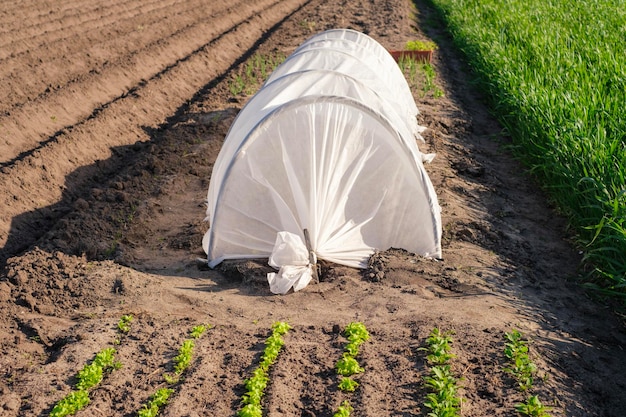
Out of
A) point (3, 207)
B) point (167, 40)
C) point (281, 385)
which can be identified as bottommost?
point (281, 385)

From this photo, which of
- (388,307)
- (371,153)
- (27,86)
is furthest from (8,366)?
(27,86)

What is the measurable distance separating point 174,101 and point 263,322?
6.51 m

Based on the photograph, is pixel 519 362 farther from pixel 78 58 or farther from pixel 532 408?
pixel 78 58

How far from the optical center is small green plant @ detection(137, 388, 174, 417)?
4.09 metres

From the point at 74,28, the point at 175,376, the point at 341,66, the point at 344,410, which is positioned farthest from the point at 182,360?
the point at 74,28

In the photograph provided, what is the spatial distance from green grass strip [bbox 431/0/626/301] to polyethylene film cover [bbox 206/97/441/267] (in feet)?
4.54

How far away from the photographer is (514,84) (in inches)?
363

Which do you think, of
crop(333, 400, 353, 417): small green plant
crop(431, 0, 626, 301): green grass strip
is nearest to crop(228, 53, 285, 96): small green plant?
crop(431, 0, 626, 301): green grass strip

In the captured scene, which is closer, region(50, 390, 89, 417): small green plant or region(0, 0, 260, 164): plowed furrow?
region(50, 390, 89, 417): small green plant

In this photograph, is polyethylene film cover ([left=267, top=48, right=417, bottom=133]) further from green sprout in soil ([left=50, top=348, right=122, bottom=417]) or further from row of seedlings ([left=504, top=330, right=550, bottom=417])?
green sprout in soil ([left=50, top=348, right=122, bottom=417])

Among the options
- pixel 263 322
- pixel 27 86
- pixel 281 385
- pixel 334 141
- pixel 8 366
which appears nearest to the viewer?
pixel 281 385

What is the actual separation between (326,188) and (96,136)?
418 cm

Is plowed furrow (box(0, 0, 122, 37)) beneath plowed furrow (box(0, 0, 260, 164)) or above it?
above

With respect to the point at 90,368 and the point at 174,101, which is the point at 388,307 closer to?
the point at 90,368
